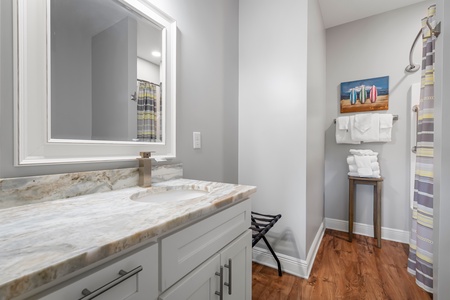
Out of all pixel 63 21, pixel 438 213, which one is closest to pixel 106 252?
pixel 63 21

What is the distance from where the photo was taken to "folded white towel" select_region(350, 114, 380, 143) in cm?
221

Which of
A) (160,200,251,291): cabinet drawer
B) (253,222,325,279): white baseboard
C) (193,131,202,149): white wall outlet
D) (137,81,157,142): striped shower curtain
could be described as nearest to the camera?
(160,200,251,291): cabinet drawer

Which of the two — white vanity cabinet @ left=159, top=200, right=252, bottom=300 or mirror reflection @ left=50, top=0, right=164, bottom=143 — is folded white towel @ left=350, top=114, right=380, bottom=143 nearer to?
white vanity cabinet @ left=159, top=200, right=252, bottom=300

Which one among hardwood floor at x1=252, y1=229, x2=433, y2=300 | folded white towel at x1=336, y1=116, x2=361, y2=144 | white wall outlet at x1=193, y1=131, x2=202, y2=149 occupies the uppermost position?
folded white towel at x1=336, y1=116, x2=361, y2=144

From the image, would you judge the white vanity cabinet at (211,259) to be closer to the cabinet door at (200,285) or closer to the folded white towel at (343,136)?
the cabinet door at (200,285)

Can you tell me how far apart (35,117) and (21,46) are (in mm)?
245

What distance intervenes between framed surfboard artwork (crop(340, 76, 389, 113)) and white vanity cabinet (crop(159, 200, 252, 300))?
7.09 ft

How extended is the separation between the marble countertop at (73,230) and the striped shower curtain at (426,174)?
1.44 metres

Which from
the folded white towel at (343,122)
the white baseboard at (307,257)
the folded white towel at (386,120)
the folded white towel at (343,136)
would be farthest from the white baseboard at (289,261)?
the folded white towel at (386,120)

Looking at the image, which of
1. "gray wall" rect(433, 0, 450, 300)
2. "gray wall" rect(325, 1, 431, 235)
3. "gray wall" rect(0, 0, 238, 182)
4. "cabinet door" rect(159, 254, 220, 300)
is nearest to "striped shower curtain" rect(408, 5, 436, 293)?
"gray wall" rect(433, 0, 450, 300)

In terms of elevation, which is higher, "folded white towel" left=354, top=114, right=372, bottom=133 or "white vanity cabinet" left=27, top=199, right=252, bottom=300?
"folded white towel" left=354, top=114, right=372, bottom=133

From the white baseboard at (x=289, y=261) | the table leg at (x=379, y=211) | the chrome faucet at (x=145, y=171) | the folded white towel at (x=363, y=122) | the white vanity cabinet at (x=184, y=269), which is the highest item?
the folded white towel at (x=363, y=122)

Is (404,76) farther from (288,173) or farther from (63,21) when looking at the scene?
(63,21)

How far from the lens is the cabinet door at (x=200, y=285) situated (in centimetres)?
61
